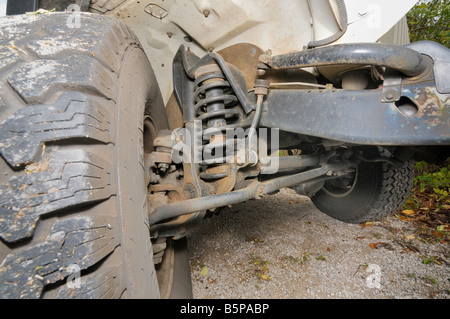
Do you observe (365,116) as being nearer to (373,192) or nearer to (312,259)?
(312,259)

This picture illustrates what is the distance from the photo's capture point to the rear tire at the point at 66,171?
20.1 inches

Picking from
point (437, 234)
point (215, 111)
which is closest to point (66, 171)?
point (215, 111)

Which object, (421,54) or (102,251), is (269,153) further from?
(102,251)

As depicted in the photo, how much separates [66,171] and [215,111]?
2.19ft

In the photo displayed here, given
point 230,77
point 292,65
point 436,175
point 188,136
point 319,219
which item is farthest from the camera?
point 436,175

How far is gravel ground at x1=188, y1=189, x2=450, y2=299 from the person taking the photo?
1388mm

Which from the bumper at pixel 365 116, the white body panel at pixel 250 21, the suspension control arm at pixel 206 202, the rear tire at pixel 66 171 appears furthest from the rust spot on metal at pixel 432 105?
the rear tire at pixel 66 171

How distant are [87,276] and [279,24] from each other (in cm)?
119

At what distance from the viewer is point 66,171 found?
56 centimetres

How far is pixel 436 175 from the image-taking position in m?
3.18

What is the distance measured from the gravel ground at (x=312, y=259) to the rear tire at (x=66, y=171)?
84 cm

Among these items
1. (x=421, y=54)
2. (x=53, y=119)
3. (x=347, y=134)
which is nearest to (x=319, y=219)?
(x=347, y=134)

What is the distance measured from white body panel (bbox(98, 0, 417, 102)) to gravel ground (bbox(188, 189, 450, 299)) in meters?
1.32

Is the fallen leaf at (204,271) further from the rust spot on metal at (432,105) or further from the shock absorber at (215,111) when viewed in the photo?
the rust spot on metal at (432,105)
